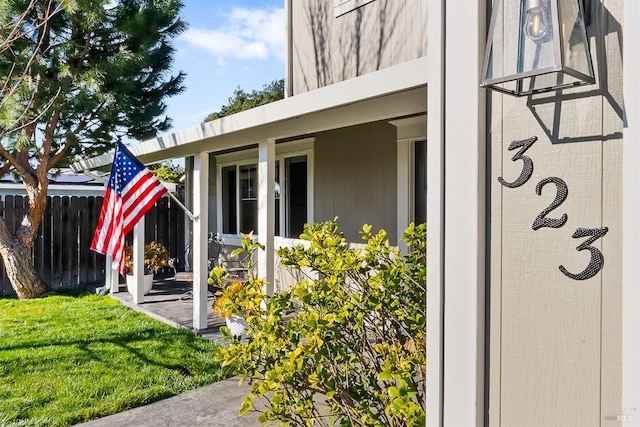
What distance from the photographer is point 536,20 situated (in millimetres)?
1496

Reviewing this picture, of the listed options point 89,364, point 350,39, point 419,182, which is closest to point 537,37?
point 350,39

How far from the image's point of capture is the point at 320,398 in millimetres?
3742

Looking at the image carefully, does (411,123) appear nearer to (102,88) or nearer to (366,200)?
(366,200)

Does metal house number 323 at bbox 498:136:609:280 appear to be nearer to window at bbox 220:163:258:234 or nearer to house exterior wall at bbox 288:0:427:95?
house exterior wall at bbox 288:0:427:95

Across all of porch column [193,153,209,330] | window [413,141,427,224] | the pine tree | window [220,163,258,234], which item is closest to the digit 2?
window [413,141,427,224]

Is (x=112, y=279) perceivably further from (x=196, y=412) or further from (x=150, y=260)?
(x=196, y=412)

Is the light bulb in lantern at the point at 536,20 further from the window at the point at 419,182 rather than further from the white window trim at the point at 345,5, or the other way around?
the window at the point at 419,182

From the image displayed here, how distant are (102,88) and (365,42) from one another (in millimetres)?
5483

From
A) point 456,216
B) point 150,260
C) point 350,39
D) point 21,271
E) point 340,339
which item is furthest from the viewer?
point 150,260

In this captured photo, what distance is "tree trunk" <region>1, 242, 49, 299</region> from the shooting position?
8.12m

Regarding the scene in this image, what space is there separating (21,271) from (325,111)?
7.39 m

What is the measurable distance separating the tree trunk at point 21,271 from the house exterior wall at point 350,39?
6237 mm

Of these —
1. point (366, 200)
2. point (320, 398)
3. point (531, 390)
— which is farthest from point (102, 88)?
point (531, 390)

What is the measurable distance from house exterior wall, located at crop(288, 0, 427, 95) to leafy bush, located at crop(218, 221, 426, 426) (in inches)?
95.8
